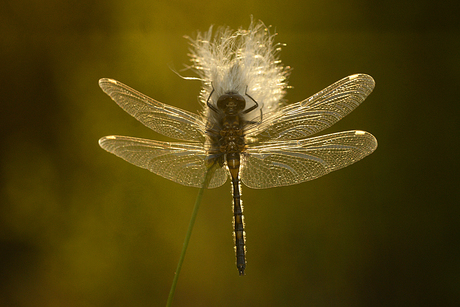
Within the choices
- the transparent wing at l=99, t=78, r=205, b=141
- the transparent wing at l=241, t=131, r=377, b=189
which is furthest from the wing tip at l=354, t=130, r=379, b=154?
the transparent wing at l=99, t=78, r=205, b=141

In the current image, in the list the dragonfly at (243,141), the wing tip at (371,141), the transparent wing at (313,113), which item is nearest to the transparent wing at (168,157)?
the dragonfly at (243,141)

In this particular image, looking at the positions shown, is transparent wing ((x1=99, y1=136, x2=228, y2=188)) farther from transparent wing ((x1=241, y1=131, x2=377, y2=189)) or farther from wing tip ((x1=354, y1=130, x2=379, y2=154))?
wing tip ((x1=354, y1=130, x2=379, y2=154))

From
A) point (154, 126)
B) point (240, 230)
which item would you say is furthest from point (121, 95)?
point (240, 230)

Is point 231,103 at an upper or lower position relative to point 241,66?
lower

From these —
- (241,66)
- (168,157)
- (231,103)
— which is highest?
(241,66)

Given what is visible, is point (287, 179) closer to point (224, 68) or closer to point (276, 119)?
point (276, 119)

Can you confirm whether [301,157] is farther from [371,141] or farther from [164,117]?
[164,117]

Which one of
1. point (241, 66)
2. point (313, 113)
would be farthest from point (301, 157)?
point (241, 66)
